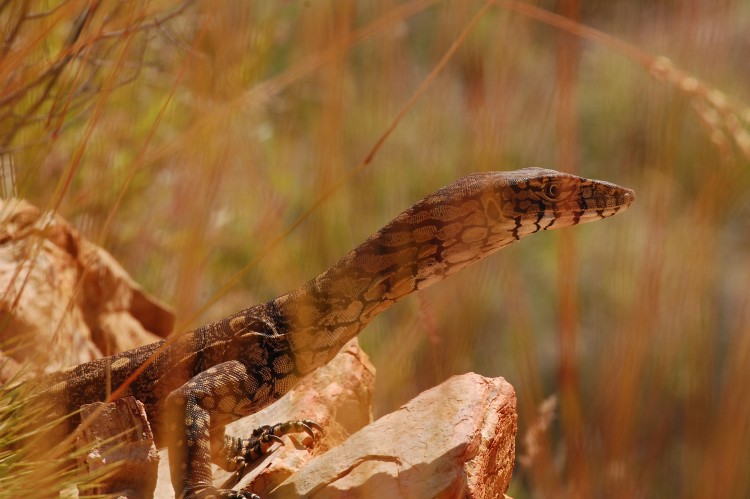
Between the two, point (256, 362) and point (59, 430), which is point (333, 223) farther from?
point (59, 430)

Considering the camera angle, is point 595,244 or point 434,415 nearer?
point 434,415

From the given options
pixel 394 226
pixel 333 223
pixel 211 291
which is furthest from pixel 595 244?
pixel 333 223

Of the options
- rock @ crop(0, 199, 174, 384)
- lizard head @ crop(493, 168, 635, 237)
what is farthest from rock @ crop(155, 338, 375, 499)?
lizard head @ crop(493, 168, 635, 237)

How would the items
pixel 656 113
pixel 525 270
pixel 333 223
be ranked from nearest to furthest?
pixel 656 113 < pixel 333 223 < pixel 525 270

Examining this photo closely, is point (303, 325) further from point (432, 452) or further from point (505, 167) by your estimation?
point (505, 167)

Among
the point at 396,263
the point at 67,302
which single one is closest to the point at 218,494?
the point at 396,263

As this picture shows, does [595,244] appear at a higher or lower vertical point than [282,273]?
lower

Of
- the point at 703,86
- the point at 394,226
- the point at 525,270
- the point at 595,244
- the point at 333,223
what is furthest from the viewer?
the point at 525,270

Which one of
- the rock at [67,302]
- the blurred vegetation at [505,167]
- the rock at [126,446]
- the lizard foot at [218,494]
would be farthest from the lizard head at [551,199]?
the rock at [67,302]
